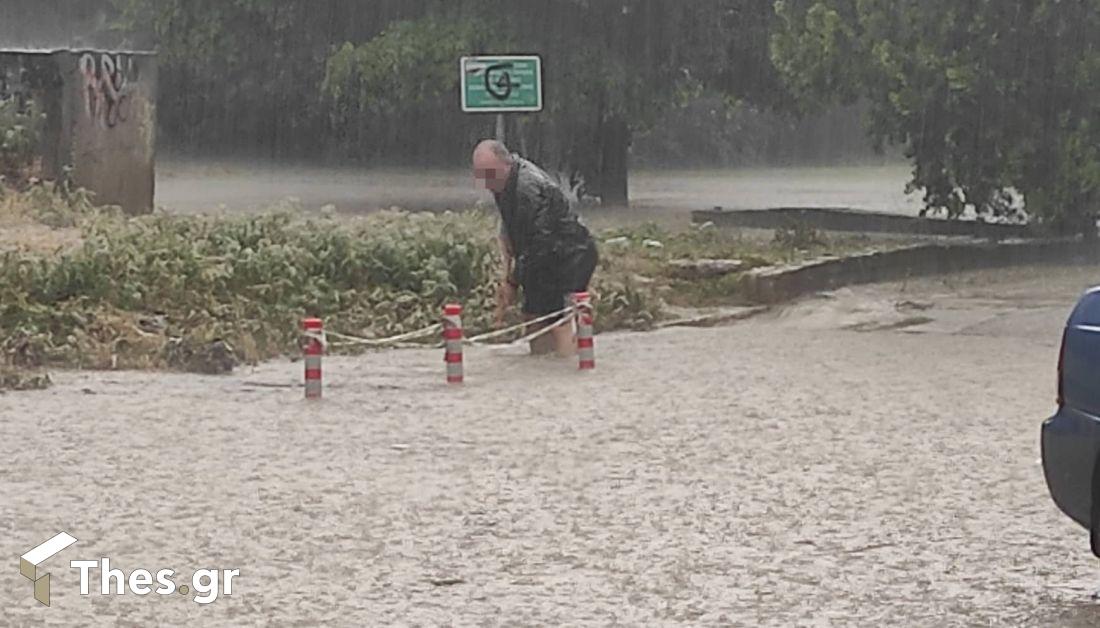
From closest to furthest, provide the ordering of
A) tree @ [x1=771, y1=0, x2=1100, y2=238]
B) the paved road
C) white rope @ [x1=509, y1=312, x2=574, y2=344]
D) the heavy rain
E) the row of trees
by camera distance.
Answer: the paved road < the heavy rain < white rope @ [x1=509, y1=312, x2=574, y2=344] < tree @ [x1=771, y1=0, x2=1100, y2=238] < the row of trees

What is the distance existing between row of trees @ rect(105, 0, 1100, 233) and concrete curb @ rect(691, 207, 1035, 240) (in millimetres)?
420

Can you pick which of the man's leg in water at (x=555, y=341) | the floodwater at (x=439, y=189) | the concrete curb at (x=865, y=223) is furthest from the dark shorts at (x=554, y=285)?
the floodwater at (x=439, y=189)

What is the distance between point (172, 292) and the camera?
1573cm

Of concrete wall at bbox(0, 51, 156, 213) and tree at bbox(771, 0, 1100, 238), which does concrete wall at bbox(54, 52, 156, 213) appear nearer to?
concrete wall at bbox(0, 51, 156, 213)

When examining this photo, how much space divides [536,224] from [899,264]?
8394 mm

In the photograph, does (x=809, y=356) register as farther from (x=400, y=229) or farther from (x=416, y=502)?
(x=416, y=502)

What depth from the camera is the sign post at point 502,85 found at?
611 inches

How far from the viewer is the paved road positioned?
7.66 meters

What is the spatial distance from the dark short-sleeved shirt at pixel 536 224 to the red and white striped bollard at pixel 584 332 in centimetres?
58

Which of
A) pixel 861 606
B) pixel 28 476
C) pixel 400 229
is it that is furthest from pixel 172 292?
→ pixel 861 606

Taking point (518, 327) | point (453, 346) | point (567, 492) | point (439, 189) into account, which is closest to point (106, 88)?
point (518, 327)

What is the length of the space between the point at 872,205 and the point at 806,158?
78.1 ft

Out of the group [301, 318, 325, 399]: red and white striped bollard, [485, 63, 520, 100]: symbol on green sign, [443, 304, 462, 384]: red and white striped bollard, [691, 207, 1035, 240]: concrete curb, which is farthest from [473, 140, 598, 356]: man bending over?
[691, 207, 1035, 240]: concrete curb

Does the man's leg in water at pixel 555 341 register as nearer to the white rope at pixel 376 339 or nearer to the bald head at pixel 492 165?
the white rope at pixel 376 339
